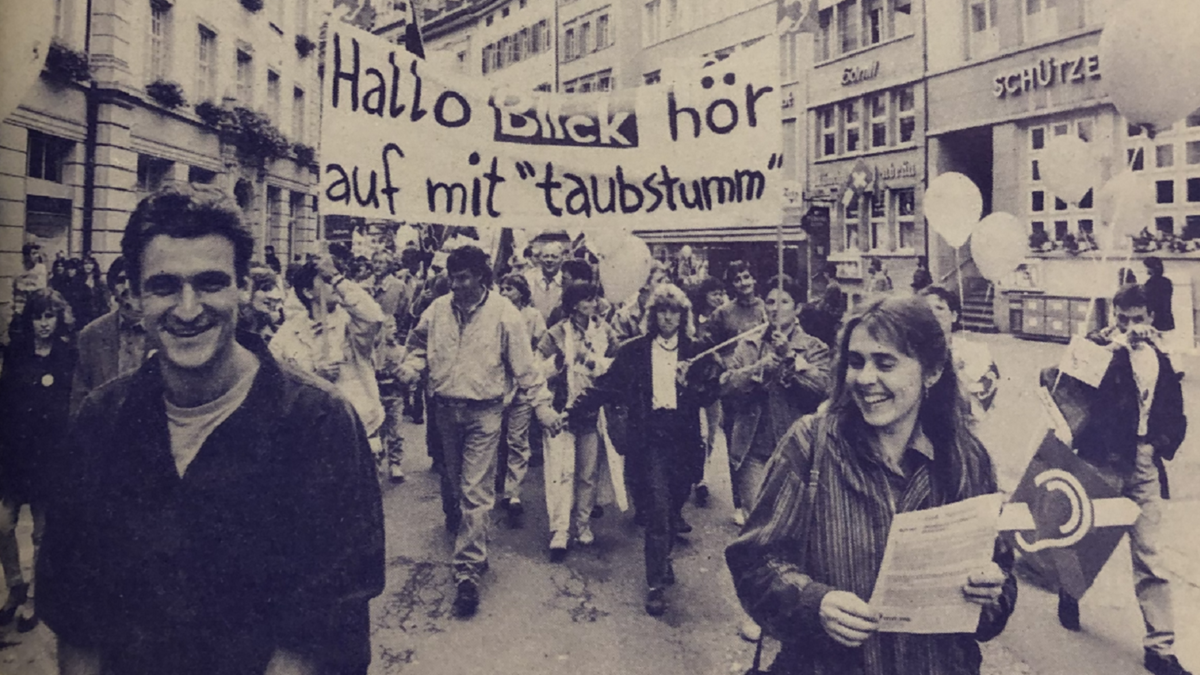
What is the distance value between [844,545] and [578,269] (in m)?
1.67

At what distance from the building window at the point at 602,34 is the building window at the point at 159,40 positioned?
160 cm

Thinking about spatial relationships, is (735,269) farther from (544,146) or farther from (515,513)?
(515,513)

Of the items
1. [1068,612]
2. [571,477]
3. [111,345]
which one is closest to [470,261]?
[571,477]

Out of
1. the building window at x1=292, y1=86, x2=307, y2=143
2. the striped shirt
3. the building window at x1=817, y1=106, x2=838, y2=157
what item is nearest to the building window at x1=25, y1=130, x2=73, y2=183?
the building window at x1=292, y1=86, x2=307, y2=143

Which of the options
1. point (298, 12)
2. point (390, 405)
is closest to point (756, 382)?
point (390, 405)

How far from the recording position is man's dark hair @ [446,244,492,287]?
3.04m

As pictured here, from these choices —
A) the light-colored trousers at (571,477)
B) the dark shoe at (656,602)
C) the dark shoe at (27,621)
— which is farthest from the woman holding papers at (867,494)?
A: the dark shoe at (27,621)

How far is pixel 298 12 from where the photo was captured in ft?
9.32

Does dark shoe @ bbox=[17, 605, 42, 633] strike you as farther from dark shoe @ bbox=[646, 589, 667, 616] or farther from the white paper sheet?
the white paper sheet

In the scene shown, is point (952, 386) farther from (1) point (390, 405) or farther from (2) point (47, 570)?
(2) point (47, 570)

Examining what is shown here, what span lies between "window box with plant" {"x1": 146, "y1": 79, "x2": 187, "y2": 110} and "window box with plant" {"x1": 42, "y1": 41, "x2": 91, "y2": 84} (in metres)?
0.20

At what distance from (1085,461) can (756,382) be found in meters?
1.28

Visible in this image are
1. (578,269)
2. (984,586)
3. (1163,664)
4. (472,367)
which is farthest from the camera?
(578,269)

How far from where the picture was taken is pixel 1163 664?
2.51m
